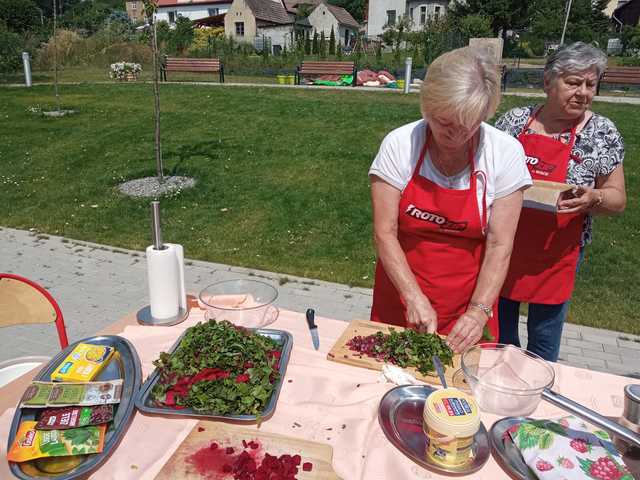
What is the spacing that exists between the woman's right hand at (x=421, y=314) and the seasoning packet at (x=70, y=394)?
3.65ft

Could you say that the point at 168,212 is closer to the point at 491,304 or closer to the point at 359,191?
the point at 359,191

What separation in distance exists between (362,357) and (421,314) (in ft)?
1.16

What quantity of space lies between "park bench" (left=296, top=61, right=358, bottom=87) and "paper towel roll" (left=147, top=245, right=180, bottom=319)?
1542 centimetres

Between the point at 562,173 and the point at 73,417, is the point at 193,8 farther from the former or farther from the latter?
the point at 73,417

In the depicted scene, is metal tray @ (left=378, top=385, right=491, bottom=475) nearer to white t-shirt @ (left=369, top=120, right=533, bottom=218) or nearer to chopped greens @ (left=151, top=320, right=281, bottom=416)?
chopped greens @ (left=151, top=320, right=281, bottom=416)

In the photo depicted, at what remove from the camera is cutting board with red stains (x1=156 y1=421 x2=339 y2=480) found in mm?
1249

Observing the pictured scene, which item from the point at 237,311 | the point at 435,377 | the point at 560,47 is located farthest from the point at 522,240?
the point at 237,311

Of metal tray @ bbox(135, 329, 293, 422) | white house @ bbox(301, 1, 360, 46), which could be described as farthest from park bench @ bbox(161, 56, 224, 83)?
white house @ bbox(301, 1, 360, 46)

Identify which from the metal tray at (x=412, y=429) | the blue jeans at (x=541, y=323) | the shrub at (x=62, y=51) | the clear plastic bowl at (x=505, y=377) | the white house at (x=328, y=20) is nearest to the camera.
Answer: the metal tray at (x=412, y=429)

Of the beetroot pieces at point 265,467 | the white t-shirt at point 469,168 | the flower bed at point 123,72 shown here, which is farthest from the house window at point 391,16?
the beetroot pieces at point 265,467

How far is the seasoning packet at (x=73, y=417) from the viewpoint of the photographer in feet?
4.32

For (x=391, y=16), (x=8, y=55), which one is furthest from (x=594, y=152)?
(x=391, y=16)

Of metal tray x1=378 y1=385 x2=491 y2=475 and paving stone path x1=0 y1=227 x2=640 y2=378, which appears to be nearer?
metal tray x1=378 y1=385 x2=491 y2=475

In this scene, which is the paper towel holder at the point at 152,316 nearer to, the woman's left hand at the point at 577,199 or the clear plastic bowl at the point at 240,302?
the clear plastic bowl at the point at 240,302
